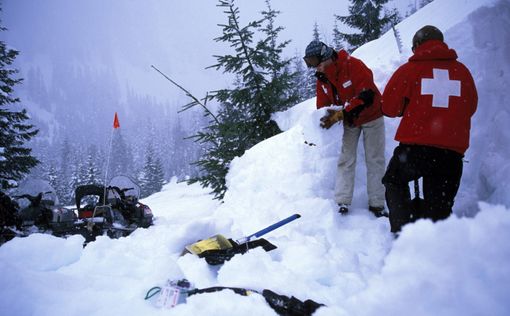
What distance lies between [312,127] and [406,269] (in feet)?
13.1

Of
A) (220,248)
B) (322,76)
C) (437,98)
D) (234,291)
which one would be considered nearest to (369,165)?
(322,76)

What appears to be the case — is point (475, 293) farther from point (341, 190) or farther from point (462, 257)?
point (341, 190)

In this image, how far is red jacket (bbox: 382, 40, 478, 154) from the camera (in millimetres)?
2760

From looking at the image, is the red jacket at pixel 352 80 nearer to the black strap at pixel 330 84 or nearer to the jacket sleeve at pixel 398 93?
the black strap at pixel 330 84

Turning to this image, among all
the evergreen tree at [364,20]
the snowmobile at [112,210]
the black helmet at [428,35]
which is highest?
the evergreen tree at [364,20]

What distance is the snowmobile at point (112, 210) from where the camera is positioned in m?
6.70

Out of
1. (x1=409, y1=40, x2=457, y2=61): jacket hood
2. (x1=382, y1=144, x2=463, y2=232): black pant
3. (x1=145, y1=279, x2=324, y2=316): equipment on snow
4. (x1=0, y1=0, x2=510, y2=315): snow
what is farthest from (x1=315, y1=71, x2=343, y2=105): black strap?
(x1=145, y1=279, x2=324, y2=316): equipment on snow

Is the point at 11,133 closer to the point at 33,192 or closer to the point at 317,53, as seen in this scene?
the point at 33,192

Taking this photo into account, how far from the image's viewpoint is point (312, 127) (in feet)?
16.9

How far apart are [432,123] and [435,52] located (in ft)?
2.27

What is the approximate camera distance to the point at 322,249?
314 centimetres

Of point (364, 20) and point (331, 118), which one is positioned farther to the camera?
point (364, 20)

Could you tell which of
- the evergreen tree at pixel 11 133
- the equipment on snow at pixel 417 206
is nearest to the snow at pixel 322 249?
the equipment on snow at pixel 417 206

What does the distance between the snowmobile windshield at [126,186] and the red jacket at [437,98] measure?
26.6 ft
